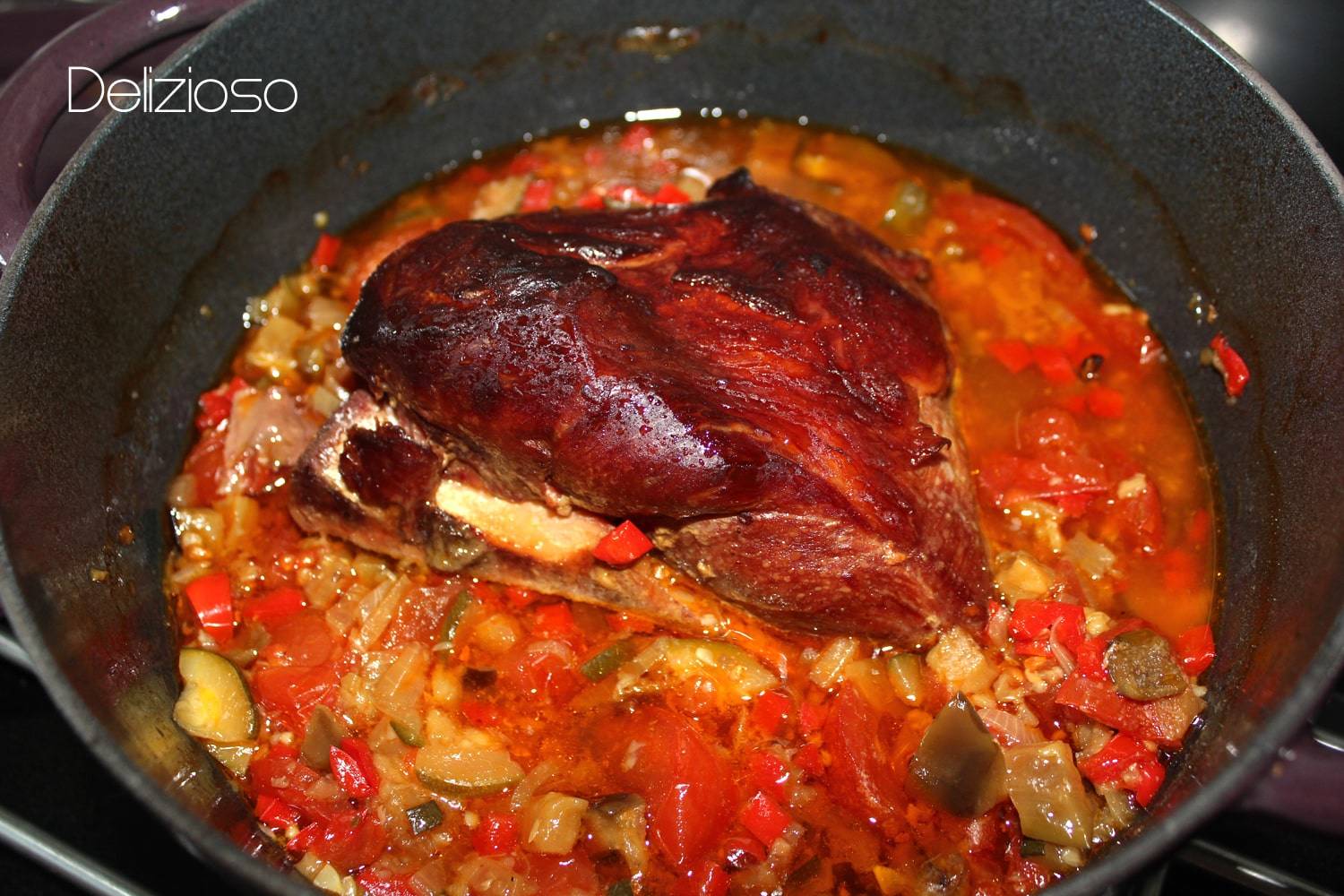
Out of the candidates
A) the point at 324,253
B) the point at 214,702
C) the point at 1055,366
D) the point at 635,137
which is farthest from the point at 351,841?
the point at 635,137

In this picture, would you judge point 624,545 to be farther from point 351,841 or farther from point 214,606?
point 214,606

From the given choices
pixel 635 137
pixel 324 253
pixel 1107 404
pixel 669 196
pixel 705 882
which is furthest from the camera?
pixel 635 137

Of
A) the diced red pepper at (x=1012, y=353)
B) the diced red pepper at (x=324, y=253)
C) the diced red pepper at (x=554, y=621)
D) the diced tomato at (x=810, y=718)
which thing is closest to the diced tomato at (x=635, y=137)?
the diced red pepper at (x=324, y=253)

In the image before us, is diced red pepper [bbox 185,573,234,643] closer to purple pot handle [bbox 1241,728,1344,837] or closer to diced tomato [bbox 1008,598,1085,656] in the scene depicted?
diced tomato [bbox 1008,598,1085,656]

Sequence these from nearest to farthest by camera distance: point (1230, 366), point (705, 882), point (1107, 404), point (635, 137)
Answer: point (705, 882) < point (1230, 366) < point (1107, 404) < point (635, 137)

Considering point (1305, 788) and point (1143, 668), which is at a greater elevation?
point (1305, 788)

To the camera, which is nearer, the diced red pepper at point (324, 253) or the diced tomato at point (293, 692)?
the diced tomato at point (293, 692)

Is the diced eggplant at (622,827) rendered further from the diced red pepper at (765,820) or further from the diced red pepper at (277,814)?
the diced red pepper at (277,814)
